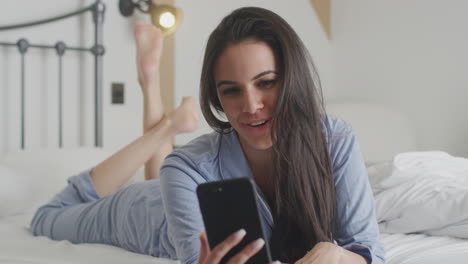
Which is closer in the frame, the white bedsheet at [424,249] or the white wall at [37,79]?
the white bedsheet at [424,249]

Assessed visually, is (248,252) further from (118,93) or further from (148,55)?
(118,93)

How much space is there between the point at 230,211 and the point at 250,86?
0.25 metres

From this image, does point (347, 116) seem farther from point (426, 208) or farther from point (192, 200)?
point (192, 200)

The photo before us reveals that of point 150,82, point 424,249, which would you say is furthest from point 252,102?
point 150,82

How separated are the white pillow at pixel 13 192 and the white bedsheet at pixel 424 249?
3.51 ft

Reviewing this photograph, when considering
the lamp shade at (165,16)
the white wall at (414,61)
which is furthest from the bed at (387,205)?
the white wall at (414,61)

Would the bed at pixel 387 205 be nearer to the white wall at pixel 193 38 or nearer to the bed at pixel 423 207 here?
the bed at pixel 423 207

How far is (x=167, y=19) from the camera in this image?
235cm

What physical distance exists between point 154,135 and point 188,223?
814 millimetres

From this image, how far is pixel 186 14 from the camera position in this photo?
8.52 feet

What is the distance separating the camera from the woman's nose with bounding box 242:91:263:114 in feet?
2.84

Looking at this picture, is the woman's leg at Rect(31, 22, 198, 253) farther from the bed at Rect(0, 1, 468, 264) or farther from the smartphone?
the smartphone

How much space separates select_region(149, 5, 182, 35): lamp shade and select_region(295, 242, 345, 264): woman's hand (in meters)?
1.69

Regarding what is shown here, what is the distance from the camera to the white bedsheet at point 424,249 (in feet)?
3.36
